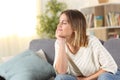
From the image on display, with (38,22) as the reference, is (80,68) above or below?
below

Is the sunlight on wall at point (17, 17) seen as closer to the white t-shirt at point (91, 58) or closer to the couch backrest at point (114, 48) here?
the couch backrest at point (114, 48)

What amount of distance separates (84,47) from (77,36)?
11 centimetres

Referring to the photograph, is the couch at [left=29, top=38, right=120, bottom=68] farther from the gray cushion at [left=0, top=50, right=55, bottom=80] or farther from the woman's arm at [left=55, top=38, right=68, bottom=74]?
the woman's arm at [left=55, top=38, right=68, bottom=74]

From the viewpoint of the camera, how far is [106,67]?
1.90m

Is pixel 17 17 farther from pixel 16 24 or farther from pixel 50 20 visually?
pixel 50 20

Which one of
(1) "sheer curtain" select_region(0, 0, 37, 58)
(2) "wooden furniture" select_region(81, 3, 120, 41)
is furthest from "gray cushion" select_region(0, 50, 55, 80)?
(2) "wooden furniture" select_region(81, 3, 120, 41)

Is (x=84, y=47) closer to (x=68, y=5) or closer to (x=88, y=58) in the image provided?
(x=88, y=58)

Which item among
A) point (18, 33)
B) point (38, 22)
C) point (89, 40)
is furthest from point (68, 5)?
point (89, 40)

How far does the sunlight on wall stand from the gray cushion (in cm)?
128

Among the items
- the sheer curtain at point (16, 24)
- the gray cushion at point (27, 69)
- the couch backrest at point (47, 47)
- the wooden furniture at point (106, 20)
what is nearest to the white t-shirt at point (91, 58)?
the gray cushion at point (27, 69)

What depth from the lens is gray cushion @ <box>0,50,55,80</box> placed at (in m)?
2.24

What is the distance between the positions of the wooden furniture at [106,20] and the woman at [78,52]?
1583mm

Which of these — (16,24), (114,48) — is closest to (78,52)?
(114,48)

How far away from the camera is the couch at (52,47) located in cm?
237
